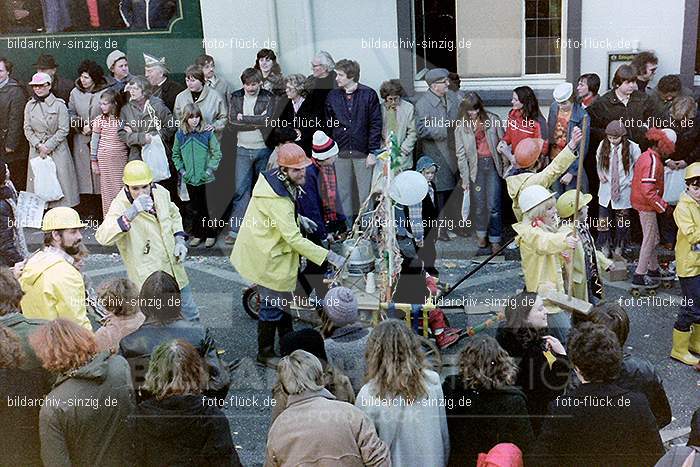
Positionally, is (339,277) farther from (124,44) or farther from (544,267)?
(124,44)

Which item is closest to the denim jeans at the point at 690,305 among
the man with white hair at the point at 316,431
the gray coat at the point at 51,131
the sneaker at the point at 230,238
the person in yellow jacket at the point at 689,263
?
the person in yellow jacket at the point at 689,263

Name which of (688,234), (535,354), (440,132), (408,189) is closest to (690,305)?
(688,234)

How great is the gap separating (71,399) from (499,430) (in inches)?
79.4

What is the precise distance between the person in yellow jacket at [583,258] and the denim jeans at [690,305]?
55cm

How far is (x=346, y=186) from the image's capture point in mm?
8992

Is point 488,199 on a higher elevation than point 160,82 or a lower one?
lower

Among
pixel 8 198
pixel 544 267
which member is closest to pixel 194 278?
pixel 8 198

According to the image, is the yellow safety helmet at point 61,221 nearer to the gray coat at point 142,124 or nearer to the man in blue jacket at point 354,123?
the gray coat at point 142,124

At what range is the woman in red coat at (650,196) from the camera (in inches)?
293

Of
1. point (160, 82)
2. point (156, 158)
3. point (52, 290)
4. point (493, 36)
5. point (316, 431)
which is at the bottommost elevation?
point (316, 431)

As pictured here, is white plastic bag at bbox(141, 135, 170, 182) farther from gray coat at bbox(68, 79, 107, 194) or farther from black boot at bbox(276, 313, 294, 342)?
black boot at bbox(276, 313, 294, 342)

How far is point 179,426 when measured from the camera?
14.1 feet

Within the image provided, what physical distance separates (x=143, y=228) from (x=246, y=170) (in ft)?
9.02

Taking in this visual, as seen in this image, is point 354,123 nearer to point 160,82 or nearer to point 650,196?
point 160,82
